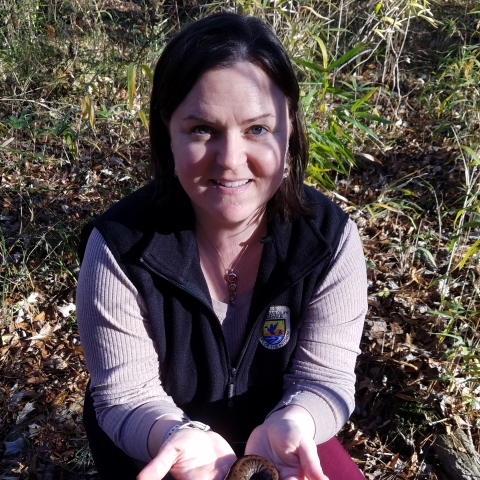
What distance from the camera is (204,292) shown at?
7.11ft

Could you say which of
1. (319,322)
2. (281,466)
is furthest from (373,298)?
(281,466)

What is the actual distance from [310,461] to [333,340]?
0.54 meters

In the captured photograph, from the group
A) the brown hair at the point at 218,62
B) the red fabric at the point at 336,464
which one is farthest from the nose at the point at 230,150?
the red fabric at the point at 336,464

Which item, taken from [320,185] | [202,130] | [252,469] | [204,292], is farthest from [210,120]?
[320,185]

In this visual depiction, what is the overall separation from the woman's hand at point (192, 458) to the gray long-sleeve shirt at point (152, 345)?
16cm

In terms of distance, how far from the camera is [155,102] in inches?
84.9

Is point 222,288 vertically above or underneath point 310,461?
above

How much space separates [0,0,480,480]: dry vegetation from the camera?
3328mm

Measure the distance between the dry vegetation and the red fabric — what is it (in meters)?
1.09

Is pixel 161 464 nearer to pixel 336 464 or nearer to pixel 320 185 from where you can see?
pixel 336 464

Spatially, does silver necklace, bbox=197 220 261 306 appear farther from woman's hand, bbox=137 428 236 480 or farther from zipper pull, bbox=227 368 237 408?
woman's hand, bbox=137 428 236 480

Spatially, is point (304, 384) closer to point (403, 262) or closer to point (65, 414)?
point (65, 414)

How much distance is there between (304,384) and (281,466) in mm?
343

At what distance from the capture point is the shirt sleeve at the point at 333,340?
2.23 metres
